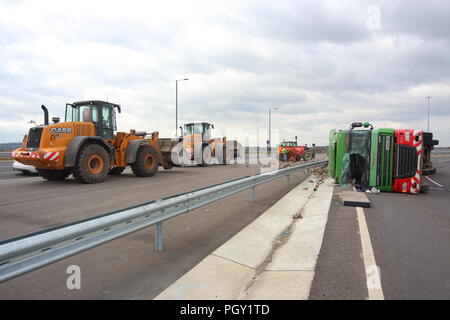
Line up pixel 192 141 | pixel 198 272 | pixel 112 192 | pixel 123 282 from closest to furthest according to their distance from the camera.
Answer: pixel 123 282 → pixel 198 272 → pixel 112 192 → pixel 192 141

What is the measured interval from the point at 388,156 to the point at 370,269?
7.08 meters

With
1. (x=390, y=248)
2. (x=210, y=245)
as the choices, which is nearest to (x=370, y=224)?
(x=390, y=248)

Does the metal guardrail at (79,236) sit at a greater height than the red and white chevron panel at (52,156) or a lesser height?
lesser

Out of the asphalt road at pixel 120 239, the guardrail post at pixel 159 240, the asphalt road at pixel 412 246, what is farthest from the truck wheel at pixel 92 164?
the asphalt road at pixel 412 246

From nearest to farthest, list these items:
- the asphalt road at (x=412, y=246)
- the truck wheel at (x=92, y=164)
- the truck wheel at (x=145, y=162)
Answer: the asphalt road at (x=412, y=246), the truck wheel at (x=92, y=164), the truck wheel at (x=145, y=162)

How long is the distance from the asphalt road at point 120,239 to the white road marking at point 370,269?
201cm

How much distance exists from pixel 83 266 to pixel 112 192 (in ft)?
18.1

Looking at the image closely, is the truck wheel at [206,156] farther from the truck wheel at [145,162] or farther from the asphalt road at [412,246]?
the asphalt road at [412,246]

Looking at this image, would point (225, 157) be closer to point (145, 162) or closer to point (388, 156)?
point (145, 162)

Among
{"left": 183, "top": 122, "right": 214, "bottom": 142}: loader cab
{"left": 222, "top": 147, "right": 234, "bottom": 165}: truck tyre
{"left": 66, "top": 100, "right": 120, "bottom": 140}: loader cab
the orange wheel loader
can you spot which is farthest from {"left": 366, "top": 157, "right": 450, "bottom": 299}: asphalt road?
{"left": 222, "top": 147, "right": 234, "bottom": 165}: truck tyre

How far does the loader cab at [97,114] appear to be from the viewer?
1221 cm
